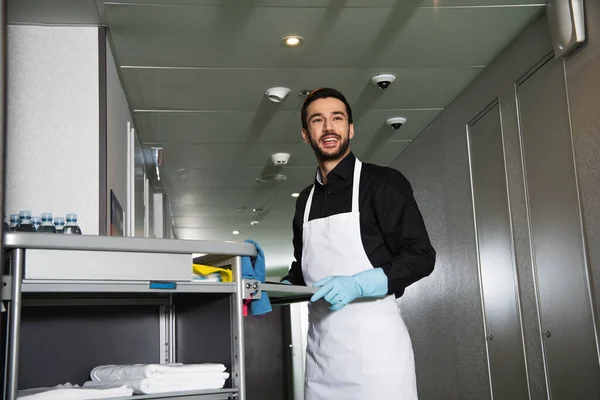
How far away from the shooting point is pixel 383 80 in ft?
12.7

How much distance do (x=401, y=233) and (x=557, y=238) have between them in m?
1.40

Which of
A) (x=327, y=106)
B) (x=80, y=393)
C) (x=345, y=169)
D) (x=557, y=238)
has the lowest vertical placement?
(x=80, y=393)

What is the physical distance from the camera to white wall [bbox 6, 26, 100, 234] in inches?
113

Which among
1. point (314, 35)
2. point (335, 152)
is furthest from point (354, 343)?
point (314, 35)

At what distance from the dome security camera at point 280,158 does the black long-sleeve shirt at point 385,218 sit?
322 cm

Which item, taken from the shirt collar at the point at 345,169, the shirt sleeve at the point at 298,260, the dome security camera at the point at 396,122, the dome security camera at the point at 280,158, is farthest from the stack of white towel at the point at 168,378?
Result: the dome security camera at the point at 280,158

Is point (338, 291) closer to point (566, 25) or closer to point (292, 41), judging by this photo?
point (566, 25)

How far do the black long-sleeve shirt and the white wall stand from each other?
3.94 ft

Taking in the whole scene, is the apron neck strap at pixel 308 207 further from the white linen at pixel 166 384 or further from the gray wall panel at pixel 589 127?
the gray wall panel at pixel 589 127

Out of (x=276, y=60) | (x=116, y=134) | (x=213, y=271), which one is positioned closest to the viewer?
(x=213, y=271)

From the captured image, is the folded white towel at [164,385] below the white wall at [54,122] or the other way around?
below

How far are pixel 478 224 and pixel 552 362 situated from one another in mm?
1032

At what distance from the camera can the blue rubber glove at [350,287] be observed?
5.49 feet

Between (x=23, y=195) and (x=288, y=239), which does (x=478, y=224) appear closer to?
(x=23, y=195)
